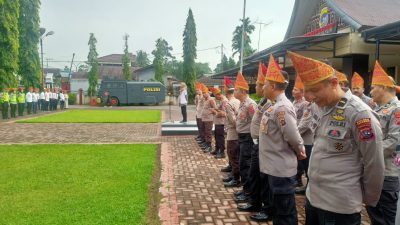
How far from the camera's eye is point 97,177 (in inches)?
257

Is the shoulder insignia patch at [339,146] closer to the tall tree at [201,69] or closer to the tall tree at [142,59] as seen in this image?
the tall tree at [201,69]

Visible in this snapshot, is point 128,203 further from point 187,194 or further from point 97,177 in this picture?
point 97,177

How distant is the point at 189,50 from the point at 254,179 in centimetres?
4345

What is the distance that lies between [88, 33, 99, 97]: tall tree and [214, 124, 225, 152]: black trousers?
36.6m

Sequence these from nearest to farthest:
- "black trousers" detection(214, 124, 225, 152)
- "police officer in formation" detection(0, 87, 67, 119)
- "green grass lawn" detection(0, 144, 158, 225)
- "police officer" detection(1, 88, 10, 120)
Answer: "green grass lawn" detection(0, 144, 158, 225) → "black trousers" detection(214, 124, 225, 152) → "police officer" detection(1, 88, 10, 120) → "police officer in formation" detection(0, 87, 67, 119)

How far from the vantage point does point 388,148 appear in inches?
143

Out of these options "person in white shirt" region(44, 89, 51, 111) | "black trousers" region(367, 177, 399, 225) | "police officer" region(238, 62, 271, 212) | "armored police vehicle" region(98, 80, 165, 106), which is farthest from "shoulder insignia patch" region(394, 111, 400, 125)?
"armored police vehicle" region(98, 80, 165, 106)

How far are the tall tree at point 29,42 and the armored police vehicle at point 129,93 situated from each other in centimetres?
703

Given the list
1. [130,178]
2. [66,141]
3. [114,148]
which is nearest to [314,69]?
[130,178]

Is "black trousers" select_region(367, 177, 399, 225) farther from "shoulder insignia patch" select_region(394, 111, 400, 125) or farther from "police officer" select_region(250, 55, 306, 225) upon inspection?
"police officer" select_region(250, 55, 306, 225)

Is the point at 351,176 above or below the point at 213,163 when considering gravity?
above

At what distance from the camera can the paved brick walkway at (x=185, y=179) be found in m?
4.73

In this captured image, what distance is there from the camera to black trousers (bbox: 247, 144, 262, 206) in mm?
4722

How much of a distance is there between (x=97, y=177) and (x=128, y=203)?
1.73 metres
